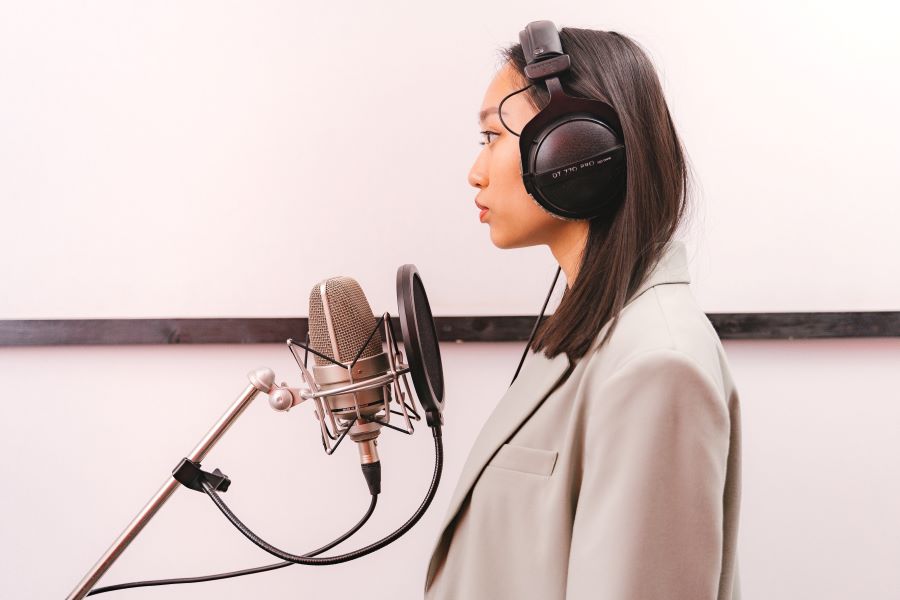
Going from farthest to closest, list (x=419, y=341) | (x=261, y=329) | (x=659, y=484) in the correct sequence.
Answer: (x=261, y=329), (x=419, y=341), (x=659, y=484)

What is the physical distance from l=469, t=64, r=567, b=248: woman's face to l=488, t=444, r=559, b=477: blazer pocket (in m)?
0.25

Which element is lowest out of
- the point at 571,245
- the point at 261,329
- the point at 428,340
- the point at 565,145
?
the point at 261,329

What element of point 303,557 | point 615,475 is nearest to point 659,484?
point 615,475

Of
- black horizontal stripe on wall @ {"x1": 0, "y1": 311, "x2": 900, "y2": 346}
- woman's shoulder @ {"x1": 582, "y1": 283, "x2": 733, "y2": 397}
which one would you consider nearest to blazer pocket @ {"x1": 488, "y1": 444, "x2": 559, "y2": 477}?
woman's shoulder @ {"x1": 582, "y1": 283, "x2": 733, "y2": 397}

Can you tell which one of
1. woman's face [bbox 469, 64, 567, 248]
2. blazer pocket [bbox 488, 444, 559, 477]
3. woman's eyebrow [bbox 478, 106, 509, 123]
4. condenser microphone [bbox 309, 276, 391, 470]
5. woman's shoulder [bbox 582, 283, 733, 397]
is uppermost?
woman's eyebrow [bbox 478, 106, 509, 123]

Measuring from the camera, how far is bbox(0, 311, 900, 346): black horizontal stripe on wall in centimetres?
141

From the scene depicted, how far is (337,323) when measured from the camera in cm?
81

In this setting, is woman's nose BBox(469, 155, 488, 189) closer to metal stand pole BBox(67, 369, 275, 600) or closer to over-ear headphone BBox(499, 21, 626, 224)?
over-ear headphone BBox(499, 21, 626, 224)

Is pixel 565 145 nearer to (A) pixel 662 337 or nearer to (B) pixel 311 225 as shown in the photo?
(A) pixel 662 337

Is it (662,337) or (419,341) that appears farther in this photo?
(419,341)

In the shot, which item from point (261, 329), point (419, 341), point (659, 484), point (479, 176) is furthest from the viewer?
point (261, 329)

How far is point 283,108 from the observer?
141 cm

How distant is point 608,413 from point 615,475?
0.05 meters

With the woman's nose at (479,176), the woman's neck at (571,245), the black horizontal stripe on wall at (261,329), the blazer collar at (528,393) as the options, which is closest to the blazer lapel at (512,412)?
the blazer collar at (528,393)
